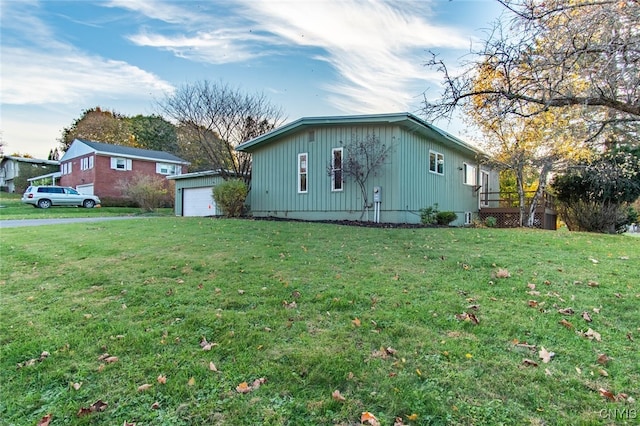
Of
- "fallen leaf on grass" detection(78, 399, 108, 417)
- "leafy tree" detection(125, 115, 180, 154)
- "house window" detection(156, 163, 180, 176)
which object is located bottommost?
"fallen leaf on grass" detection(78, 399, 108, 417)

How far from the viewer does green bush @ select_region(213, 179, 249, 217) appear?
567 inches

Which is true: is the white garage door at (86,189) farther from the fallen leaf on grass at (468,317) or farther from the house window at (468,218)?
the fallen leaf on grass at (468,317)

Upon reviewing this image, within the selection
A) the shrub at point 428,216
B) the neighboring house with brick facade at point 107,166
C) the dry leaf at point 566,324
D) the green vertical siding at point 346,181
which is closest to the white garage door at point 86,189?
the neighboring house with brick facade at point 107,166

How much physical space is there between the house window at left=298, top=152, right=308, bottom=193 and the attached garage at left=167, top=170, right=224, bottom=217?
5.44 m

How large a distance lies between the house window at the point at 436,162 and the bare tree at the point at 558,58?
8746 millimetres

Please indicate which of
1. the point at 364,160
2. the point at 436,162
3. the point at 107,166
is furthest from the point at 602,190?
the point at 107,166

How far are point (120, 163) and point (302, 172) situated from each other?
22397 mm

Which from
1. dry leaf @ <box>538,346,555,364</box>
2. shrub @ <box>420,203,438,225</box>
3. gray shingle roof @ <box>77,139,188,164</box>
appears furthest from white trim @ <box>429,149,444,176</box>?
gray shingle roof @ <box>77,139,188,164</box>

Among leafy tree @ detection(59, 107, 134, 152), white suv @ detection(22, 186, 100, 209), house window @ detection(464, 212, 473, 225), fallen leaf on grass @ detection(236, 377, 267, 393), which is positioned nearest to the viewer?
fallen leaf on grass @ detection(236, 377, 267, 393)

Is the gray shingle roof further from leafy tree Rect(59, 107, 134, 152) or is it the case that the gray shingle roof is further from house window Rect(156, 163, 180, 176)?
leafy tree Rect(59, 107, 134, 152)

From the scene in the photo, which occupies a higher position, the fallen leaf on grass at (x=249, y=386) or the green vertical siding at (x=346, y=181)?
the green vertical siding at (x=346, y=181)

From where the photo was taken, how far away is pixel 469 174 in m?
18.2

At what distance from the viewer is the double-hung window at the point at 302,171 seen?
1391cm

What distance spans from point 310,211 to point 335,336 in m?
10.5
